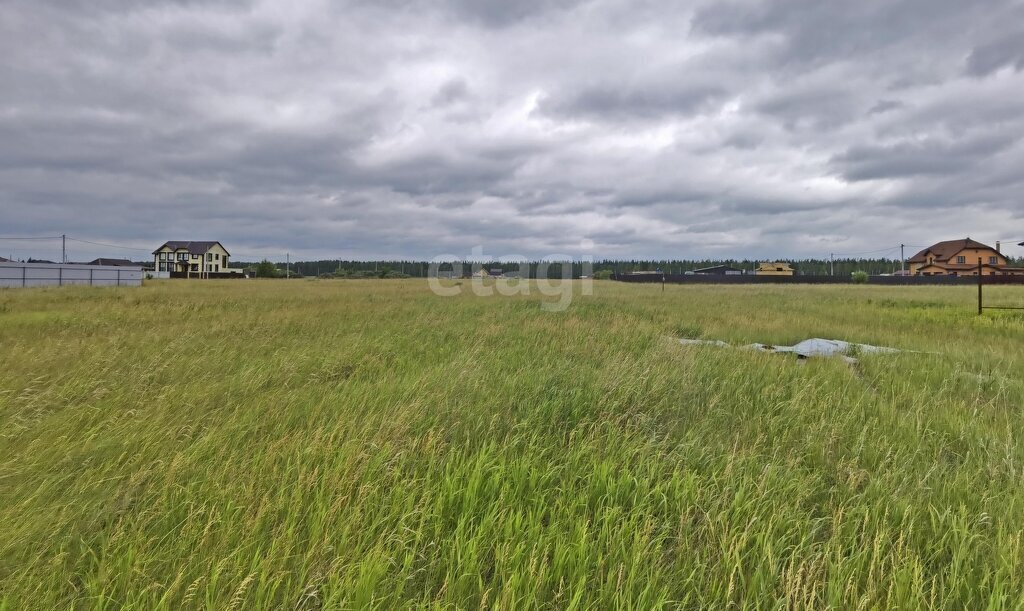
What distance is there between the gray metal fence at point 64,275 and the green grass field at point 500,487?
42.9m

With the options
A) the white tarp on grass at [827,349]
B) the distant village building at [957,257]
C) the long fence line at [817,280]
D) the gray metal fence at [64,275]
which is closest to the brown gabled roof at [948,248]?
the distant village building at [957,257]

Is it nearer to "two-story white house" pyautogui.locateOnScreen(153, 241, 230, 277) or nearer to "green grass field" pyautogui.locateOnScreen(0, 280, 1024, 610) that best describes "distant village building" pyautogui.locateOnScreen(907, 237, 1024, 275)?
"green grass field" pyautogui.locateOnScreen(0, 280, 1024, 610)

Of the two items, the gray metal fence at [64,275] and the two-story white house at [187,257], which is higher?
the two-story white house at [187,257]

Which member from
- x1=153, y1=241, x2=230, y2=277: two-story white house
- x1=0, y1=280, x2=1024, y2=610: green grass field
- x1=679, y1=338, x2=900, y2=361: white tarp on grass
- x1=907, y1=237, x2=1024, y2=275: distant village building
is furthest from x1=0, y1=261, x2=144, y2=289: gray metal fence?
A: x1=907, y1=237, x2=1024, y2=275: distant village building

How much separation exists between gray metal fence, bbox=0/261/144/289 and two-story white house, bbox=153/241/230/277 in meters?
50.1

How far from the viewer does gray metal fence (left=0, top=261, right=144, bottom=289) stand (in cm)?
3269

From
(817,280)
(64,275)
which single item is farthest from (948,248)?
(64,275)

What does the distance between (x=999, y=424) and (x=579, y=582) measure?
5787 millimetres

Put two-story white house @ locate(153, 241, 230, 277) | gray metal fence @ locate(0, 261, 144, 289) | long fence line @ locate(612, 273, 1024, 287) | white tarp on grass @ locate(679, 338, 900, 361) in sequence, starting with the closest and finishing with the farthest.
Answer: white tarp on grass @ locate(679, 338, 900, 361)
gray metal fence @ locate(0, 261, 144, 289)
long fence line @ locate(612, 273, 1024, 287)
two-story white house @ locate(153, 241, 230, 277)

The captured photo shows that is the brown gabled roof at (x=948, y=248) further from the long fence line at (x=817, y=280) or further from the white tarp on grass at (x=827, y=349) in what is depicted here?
the white tarp on grass at (x=827, y=349)

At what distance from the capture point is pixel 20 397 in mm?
4070

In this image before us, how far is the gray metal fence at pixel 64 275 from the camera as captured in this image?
3269cm

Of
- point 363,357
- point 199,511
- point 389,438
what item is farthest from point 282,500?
Answer: point 363,357

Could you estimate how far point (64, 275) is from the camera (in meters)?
36.2
